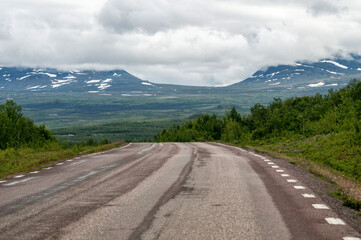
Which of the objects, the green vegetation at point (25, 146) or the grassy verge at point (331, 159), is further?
the green vegetation at point (25, 146)

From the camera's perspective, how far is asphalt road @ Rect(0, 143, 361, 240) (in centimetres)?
646

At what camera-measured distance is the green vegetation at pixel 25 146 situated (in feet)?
62.7

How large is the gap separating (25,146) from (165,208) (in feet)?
90.8

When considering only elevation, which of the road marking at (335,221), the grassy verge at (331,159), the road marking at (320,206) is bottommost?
the grassy verge at (331,159)

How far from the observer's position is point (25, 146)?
109ft

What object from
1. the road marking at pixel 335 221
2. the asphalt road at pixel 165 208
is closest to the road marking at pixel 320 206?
the asphalt road at pixel 165 208

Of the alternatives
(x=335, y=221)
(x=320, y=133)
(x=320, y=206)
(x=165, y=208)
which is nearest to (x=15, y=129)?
(x=320, y=133)

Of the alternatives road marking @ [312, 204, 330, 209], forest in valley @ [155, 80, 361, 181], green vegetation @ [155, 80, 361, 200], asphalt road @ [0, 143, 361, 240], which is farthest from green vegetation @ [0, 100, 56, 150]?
road marking @ [312, 204, 330, 209]

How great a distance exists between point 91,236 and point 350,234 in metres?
3.80

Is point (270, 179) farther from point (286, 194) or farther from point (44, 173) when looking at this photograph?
point (44, 173)

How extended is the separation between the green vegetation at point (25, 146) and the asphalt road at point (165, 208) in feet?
16.3

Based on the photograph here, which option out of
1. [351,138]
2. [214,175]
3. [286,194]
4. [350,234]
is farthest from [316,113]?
[350,234]

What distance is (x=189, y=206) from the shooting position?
27.5ft

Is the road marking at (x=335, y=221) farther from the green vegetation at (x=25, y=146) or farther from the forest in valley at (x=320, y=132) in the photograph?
the forest in valley at (x=320, y=132)
